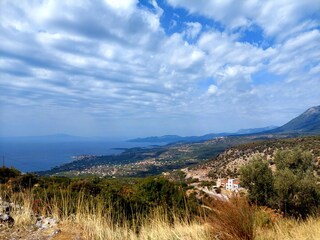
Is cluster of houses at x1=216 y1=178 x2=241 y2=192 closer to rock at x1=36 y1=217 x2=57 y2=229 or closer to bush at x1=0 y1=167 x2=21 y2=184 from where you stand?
bush at x1=0 y1=167 x2=21 y2=184

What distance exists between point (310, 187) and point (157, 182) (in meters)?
10.4

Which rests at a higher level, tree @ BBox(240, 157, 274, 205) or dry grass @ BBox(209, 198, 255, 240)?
dry grass @ BBox(209, 198, 255, 240)

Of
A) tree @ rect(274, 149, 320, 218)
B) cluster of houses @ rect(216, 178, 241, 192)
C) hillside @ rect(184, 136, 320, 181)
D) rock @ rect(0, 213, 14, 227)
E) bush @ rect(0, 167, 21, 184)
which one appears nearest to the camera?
rock @ rect(0, 213, 14, 227)

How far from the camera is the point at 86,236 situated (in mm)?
4281

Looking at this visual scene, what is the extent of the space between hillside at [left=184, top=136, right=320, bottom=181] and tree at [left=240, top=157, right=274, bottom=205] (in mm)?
30514

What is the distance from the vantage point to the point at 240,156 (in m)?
68.9

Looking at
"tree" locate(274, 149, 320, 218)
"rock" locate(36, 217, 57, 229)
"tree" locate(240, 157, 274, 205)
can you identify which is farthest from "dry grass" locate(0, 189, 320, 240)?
"tree" locate(240, 157, 274, 205)

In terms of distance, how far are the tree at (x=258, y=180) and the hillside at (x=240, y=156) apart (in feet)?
100

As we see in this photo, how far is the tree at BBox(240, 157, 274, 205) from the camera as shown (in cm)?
1983

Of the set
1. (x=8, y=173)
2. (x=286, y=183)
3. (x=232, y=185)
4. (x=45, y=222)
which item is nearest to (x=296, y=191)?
(x=286, y=183)

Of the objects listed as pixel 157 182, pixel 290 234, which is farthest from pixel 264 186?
→ pixel 290 234

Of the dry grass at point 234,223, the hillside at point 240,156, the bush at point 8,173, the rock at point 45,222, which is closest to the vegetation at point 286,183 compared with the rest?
the dry grass at point 234,223

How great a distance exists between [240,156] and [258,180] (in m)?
50.6

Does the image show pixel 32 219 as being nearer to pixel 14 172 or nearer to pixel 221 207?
pixel 221 207
